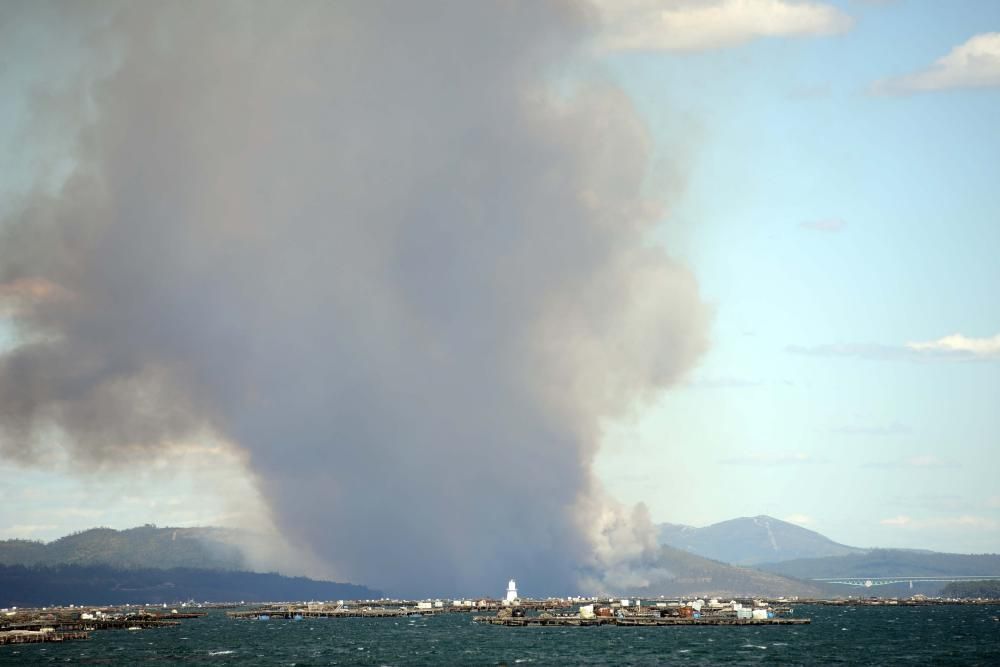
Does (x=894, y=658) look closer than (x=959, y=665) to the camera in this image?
No

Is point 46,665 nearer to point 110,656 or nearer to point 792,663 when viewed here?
point 110,656

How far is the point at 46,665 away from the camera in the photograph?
587 feet

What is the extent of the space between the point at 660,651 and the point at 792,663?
28.6 m

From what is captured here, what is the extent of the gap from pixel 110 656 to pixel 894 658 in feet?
404

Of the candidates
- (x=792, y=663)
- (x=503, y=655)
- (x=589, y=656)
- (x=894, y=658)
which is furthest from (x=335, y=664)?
(x=894, y=658)

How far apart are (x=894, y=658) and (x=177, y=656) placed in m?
113

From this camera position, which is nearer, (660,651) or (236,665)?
(236,665)

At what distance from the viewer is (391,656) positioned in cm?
19762

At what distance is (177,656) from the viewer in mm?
197750

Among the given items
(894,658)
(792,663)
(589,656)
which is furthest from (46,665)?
(894,658)

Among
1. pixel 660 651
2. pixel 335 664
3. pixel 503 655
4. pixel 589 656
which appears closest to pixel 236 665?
pixel 335 664

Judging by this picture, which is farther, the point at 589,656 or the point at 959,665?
the point at 589,656

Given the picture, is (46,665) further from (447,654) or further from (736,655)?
(736,655)

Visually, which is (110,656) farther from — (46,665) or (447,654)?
(447,654)
